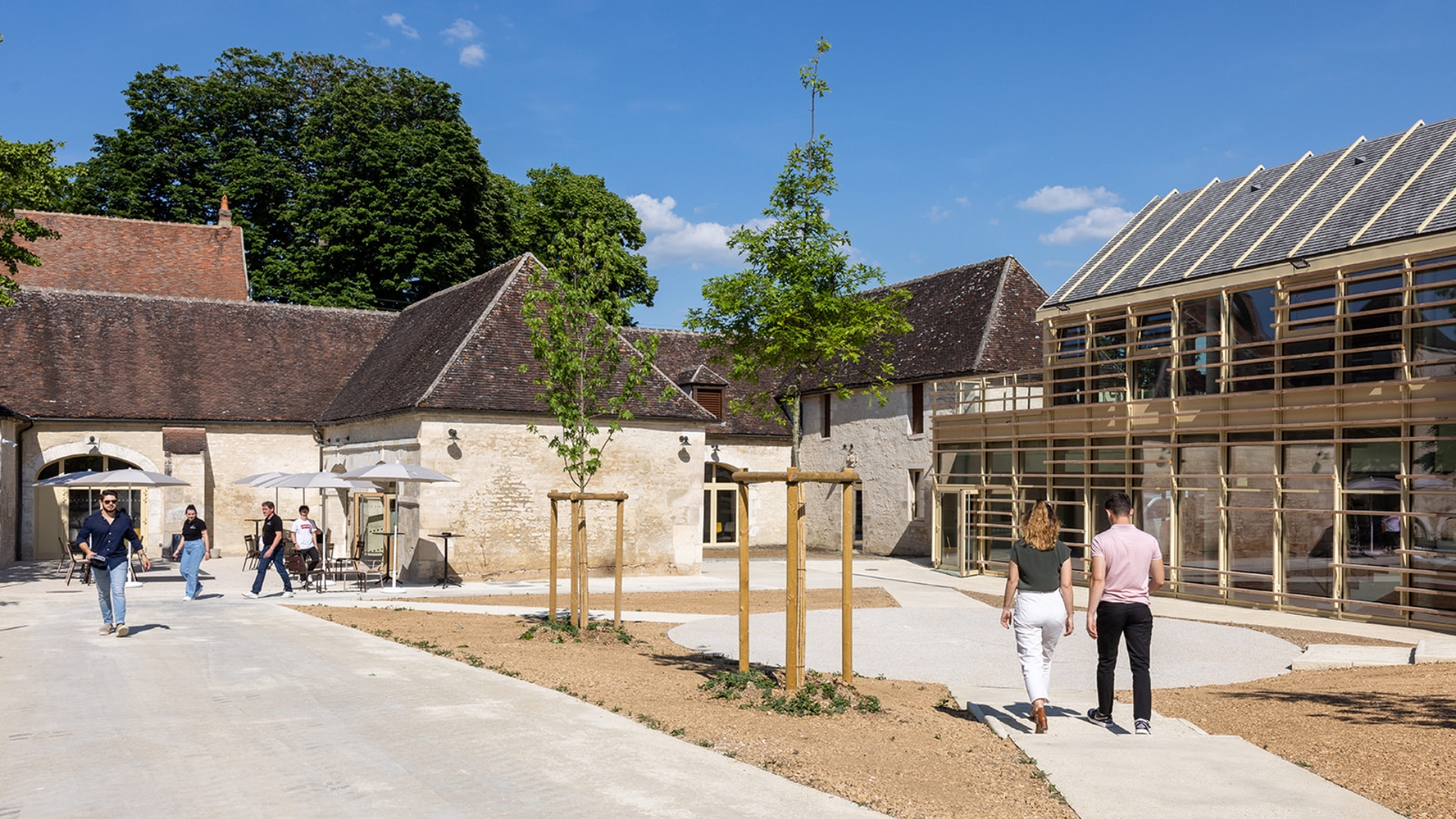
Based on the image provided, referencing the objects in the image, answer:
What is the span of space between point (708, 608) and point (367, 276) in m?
25.3

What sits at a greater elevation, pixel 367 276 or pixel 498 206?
pixel 498 206

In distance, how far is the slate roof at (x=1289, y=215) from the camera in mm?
18031

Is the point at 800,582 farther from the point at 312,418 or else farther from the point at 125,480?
the point at 312,418

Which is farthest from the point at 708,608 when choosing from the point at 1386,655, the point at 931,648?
the point at 1386,655

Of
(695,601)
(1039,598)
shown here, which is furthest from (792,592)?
(695,601)

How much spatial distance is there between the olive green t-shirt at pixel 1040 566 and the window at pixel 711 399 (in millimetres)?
26355

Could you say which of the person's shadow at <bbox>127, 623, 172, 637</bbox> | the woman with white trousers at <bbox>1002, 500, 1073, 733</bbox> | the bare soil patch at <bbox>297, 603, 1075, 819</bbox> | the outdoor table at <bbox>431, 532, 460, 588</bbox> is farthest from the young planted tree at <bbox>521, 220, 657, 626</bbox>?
the outdoor table at <bbox>431, 532, 460, 588</bbox>

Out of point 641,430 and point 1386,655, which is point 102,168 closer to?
point 641,430

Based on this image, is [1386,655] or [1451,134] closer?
[1386,655]

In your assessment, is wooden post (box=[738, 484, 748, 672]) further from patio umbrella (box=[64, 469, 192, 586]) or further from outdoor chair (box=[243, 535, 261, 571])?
outdoor chair (box=[243, 535, 261, 571])

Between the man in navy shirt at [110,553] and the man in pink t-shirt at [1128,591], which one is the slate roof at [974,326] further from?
the man in pink t-shirt at [1128,591]

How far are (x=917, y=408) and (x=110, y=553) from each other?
22.2 meters

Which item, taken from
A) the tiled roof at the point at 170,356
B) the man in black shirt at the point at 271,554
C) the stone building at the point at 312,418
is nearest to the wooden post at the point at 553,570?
the man in black shirt at the point at 271,554

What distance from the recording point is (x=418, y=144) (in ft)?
126
